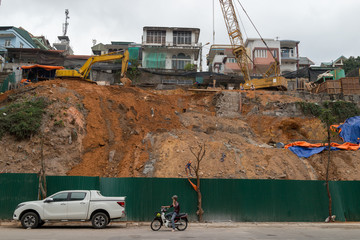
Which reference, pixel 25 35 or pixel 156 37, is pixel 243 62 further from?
pixel 25 35

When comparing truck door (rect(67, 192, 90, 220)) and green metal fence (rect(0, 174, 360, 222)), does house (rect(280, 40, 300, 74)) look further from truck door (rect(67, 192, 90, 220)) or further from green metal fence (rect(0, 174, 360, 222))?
truck door (rect(67, 192, 90, 220))

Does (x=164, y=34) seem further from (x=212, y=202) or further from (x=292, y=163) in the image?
(x=212, y=202)

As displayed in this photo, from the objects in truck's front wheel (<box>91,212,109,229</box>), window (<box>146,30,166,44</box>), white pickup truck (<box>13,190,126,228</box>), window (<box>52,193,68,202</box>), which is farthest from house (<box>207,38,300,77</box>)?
window (<box>52,193,68,202</box>)

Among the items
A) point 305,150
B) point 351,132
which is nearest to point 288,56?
point 351,132

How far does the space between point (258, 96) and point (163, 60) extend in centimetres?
1943

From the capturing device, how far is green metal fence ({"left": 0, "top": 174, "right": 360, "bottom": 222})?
1345 cm

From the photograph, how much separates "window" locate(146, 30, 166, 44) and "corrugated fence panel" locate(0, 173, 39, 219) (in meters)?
37.4

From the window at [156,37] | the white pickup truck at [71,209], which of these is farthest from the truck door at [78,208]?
the window at [156,37]

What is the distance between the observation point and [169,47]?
4603 centimetres

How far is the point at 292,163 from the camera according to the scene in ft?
68.3

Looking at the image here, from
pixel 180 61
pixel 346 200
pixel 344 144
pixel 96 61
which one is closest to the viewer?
pixel 346 200

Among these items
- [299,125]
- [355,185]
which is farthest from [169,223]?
[299,125]

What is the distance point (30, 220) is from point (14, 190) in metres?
3.12

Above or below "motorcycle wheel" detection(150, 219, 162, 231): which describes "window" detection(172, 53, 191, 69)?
above
